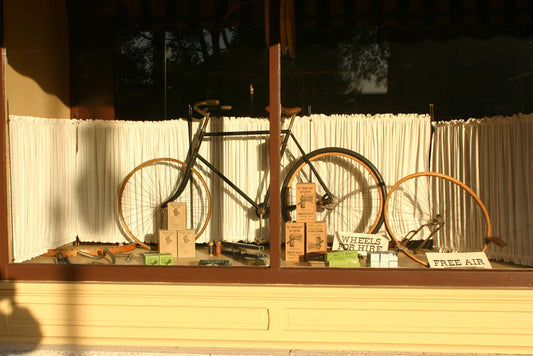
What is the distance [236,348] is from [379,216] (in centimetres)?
219

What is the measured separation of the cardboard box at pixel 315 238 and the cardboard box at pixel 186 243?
1206mm

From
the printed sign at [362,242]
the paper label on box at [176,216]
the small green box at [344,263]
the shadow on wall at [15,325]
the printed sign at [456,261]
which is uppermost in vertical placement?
the paper label on box at [176,216]

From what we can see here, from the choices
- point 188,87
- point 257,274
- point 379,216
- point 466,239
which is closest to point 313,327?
point 257,274

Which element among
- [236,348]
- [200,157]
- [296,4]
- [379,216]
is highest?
[296,4]

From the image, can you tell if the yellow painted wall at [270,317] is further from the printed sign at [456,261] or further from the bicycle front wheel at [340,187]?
the bicycle front wheel at [340,187]

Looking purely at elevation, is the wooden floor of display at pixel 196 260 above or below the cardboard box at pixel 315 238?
below

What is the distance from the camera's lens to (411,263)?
15.1 feet

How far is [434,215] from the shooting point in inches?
209

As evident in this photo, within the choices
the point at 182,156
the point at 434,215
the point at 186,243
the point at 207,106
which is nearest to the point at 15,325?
the point at 186,243

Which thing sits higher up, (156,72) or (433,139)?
(156,72)

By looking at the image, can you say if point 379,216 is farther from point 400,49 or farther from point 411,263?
point 400,49

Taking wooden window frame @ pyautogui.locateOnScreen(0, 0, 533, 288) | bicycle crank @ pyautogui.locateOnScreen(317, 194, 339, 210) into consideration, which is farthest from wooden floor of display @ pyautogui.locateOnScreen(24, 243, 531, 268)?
bicycle crank @ pyautogui.locateOnScreen(317, 194, 339, 210)

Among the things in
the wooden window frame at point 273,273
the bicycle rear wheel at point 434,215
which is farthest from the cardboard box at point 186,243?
the bicycle rear wheel at point 434,215

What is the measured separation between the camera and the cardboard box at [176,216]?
5137 millimetres
